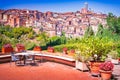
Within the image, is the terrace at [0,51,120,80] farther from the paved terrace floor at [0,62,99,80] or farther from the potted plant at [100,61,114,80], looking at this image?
the potted plant at [100,61,114,80]

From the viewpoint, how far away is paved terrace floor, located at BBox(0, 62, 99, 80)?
27.9 feet

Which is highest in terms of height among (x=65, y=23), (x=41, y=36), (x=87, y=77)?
(x=65, y=23)

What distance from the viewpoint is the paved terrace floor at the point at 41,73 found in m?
8.50

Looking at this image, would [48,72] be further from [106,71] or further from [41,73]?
[106,71]

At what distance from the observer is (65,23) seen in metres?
55.9

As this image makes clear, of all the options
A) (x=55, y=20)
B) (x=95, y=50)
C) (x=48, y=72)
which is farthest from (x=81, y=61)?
(x=55, y=20)

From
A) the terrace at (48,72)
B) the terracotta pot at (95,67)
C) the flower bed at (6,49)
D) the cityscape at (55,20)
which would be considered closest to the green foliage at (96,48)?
the terracotta pot at (95,67)

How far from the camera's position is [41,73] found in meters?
9.29

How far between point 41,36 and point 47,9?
25.6m

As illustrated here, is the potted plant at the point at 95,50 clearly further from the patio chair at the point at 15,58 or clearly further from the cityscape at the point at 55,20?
the cityscape at the point at 55,20

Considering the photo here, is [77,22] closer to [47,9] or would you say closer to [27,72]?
[47,9]

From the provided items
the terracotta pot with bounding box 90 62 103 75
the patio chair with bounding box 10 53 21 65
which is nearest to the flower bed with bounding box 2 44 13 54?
the patio chair with bounding box 10 53 21 65

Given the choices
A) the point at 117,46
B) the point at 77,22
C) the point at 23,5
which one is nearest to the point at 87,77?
the point at 117,46

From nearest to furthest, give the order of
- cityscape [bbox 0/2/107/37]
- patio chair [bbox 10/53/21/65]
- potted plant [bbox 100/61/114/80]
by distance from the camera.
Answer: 1. potted plant [bbox 100/61/114/80]
2. patio chair [bbox 10/53/21/65]
3. cityscape [bbox 0/2/107/37]
